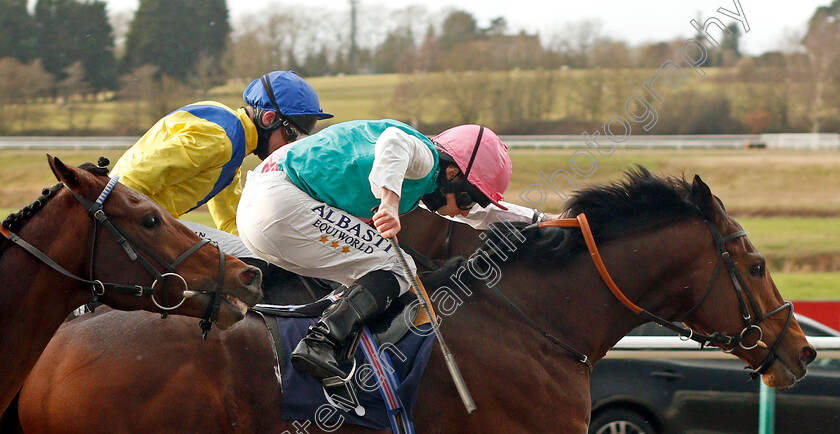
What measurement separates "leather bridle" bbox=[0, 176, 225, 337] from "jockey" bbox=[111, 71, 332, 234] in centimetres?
66

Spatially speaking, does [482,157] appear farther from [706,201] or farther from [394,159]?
[706,201]

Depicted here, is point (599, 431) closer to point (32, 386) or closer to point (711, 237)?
point (711, 237)

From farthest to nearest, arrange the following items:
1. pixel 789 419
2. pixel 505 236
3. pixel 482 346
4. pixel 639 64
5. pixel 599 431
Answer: pixel 639 64 < pixel 599 431 < pixel 789 419 < pixel 505 236 < pixel 482 346

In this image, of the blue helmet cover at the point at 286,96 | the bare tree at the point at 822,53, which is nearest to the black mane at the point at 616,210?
the blue helmet cover at the point at 286,96

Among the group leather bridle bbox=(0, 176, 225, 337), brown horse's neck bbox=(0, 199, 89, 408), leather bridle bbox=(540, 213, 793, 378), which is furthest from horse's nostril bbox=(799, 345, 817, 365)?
brown horse's neck bbox=(0, 199, 89, 408)

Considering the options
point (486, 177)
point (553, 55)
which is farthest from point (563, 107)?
point (486, 177)

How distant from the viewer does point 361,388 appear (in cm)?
273

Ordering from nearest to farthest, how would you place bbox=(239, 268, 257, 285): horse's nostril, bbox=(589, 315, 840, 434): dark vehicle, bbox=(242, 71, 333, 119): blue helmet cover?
bbox=(239, 268, 257, 285): horse's nostril < bbox=(242, 71, 333, 119): blue helmet cover < bbox=(589, 315, 840, 434): dark vehicle

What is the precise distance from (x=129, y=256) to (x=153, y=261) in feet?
0.23

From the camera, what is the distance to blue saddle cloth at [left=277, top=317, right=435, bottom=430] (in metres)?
2.64

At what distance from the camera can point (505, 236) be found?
3.16 meters

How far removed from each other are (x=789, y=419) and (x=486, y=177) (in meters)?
2.68

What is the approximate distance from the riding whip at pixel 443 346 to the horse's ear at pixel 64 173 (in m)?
1.02

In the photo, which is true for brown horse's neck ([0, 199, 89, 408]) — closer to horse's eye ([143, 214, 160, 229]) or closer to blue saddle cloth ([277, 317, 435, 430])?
horse's eye ([143, 214, 160, 229])
